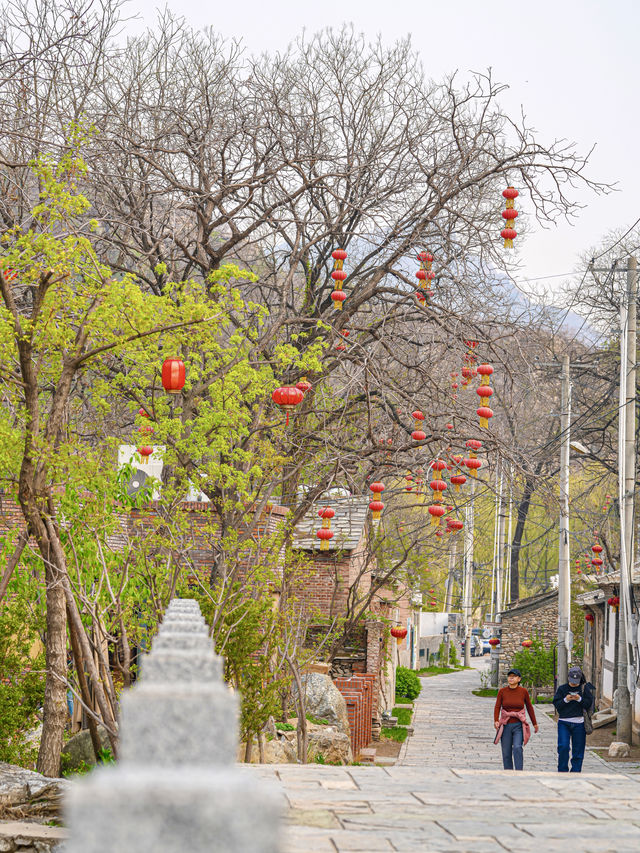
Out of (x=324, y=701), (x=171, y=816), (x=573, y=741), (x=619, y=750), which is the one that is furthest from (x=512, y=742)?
(x=171, y=816)

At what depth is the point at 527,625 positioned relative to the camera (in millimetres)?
39062

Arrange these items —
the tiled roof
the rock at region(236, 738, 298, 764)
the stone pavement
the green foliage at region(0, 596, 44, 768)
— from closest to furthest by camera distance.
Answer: the stone pavement → the green foliage at region(0, 596, 44, 768) → the rock at region(236, 738, 298, 764) → the tiled roof

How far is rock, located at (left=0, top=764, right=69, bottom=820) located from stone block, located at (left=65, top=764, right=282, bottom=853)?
694cm

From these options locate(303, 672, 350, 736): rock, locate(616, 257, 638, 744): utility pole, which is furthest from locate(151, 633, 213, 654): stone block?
locate(616, 257, 638, 744): utility pole

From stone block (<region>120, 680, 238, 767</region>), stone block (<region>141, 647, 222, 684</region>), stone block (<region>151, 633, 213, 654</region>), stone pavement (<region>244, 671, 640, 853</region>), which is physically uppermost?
stone block (<region>151, 633, 213, 654</region>)

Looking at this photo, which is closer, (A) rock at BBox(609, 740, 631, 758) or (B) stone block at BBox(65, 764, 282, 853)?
(B) stone block at BBox(65, 764, 282, 853)

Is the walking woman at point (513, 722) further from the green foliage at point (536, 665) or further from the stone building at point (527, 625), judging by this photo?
the stone building at point (527, 625)

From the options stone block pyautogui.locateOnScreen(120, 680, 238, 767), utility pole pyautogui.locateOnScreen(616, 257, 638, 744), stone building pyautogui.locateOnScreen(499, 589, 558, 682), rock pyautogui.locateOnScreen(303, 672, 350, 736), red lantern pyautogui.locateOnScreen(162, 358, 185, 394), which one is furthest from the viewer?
stone building pyautogui.locateOnScreen(499, 589, 558, 682)

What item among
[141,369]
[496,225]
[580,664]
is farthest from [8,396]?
[580,664]

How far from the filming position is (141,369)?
1464cm

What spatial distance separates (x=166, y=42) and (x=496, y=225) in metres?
6.68

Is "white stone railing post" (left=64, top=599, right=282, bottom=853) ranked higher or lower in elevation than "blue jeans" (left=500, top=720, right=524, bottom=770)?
higher

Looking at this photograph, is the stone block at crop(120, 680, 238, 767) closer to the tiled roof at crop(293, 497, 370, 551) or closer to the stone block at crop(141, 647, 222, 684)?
the stone block at crop(141, 647, 222, 684)

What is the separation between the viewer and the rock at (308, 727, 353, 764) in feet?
52.7
